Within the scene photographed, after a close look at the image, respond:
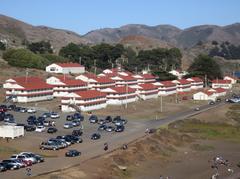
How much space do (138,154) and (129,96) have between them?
4596 centimetres

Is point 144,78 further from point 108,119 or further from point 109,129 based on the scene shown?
point 109,129

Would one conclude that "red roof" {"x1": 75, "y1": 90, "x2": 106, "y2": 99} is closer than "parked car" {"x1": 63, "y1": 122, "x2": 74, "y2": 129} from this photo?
No

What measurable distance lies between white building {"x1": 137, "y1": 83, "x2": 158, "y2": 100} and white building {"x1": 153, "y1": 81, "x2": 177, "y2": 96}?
3088mm

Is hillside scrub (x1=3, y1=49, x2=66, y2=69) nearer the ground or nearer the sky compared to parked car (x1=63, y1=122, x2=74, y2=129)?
Answer: nearer the sky

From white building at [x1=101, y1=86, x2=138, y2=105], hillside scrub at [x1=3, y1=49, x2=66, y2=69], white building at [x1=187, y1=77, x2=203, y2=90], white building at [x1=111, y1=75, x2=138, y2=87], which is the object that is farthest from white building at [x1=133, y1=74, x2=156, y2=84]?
white building at [x1=101, y1=86, x2=138, y2=105]

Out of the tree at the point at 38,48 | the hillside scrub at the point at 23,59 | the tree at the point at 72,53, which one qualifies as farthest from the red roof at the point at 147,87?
the tree at the point at 38,48

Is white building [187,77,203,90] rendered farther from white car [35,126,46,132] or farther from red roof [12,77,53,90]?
white car [35,126,46,132]

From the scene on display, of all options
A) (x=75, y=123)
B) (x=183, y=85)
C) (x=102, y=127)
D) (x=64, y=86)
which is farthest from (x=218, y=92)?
(x=102, y=127)

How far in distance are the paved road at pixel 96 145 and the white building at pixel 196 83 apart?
164ft

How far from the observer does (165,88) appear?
117m

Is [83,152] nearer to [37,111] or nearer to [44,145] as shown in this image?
[44,145]

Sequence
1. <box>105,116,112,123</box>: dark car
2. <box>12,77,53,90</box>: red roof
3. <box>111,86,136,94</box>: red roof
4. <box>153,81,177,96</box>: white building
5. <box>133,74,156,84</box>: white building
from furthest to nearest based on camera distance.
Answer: <box>133,74,156,84</box>: white building < <box>153,81,177,96</box>: white building < <box>111,86,136,94</box>: red roof < <box>12,77,53,90</box>: red roof < <box>105,116,112,123</box>: dark car

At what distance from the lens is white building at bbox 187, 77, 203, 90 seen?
135 m

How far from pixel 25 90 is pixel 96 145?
117 feet
